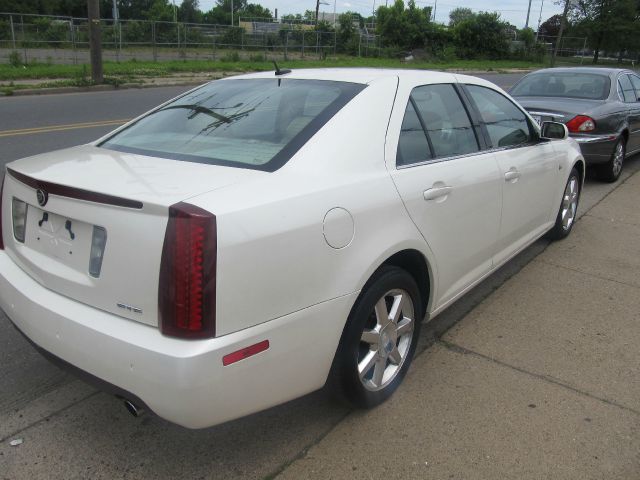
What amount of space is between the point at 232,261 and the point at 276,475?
992 mm

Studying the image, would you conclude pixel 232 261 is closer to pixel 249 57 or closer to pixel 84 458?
pixel 84 458

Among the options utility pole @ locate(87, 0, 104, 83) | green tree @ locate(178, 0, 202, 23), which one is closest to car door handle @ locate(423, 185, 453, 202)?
utility pole @ locate(87, 0, 104, 83)

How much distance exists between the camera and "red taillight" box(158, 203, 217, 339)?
203cm

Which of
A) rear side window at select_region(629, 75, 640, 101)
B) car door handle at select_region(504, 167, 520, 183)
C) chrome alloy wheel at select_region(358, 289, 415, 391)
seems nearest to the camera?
chrome alloy wheel at select_region(358, 289, 415, 391)

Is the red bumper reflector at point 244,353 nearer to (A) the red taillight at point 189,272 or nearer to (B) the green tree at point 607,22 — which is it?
(A) the red taillight at point 189,272

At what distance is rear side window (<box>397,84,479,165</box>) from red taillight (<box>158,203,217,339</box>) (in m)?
1.24

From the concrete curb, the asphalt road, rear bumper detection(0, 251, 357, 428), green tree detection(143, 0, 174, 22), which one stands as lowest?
the asphalt road

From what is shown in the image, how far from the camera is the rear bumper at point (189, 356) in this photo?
6.76 ft


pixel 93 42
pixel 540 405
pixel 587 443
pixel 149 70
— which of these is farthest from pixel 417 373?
pixel 149 70

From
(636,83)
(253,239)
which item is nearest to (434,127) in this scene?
(253,239)

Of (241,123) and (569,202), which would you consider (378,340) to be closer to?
(241,123)

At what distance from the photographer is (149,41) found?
26.5 meters

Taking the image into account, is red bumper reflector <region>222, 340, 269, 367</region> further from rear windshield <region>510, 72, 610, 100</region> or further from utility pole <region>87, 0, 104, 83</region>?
utility pole <region>87, 0, 104, 83</region>

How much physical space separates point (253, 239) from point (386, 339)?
109 centimetres
